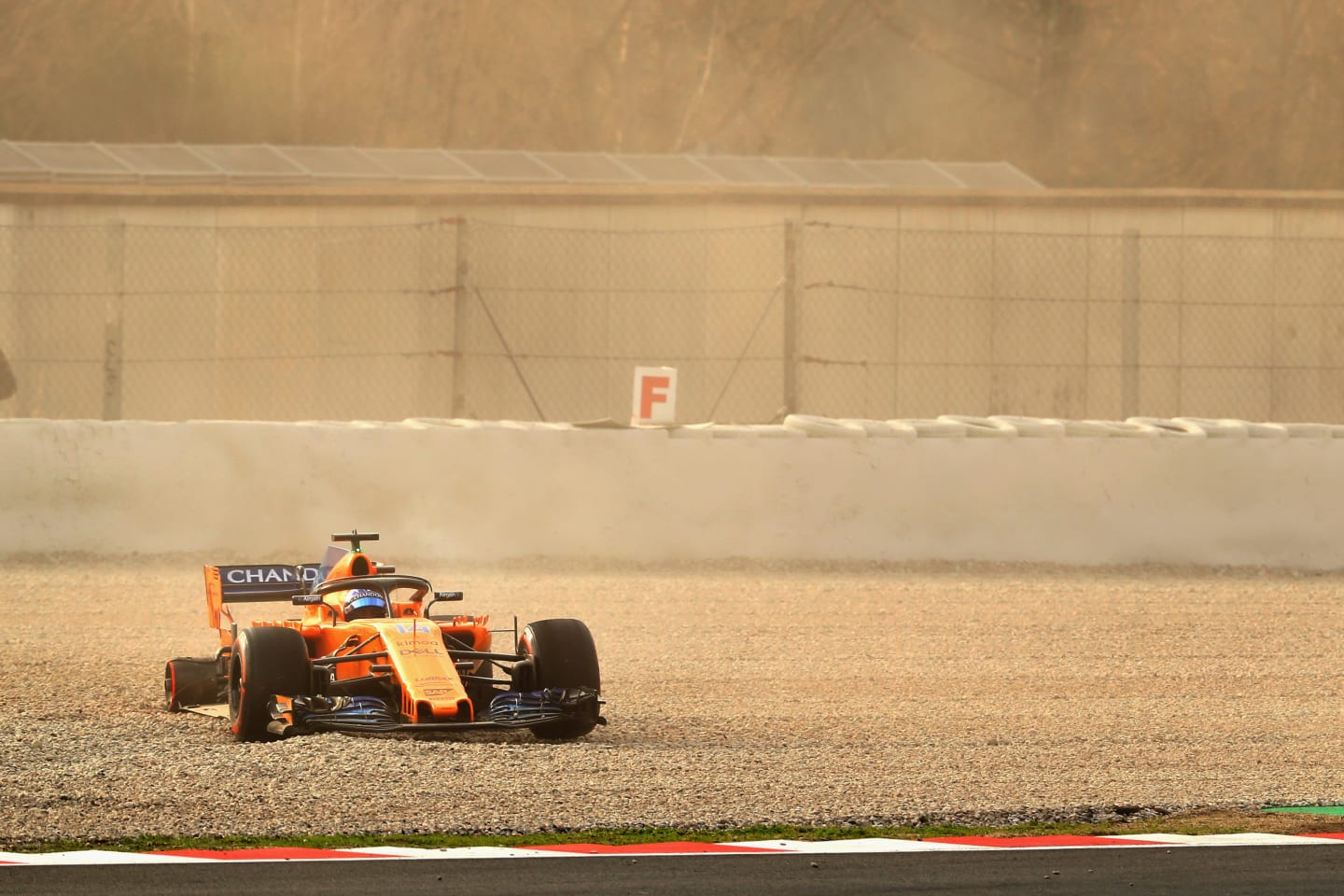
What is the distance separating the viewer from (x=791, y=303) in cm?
1253

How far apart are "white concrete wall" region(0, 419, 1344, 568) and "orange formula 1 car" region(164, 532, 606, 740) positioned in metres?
3.81

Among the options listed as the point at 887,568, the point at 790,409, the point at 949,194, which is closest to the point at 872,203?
the point at 949,194

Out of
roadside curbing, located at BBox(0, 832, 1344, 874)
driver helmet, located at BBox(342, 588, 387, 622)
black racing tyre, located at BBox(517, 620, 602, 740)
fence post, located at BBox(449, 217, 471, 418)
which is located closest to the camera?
roadside curbing, located at BBox(0, 832, 1344, 874)

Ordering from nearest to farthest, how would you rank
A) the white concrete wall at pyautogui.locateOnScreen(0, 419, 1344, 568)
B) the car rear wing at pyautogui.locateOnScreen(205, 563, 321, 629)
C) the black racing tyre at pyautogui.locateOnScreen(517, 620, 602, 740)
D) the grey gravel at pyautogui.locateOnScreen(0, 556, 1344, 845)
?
the grey gravel at pyautogui.locateOnScreen(0, 556, 1344, 845)
the black racing tyre at pyautogui.locateOnScreen(517, 620, 602, 740)
the car rear wing at pyautogui.locateOnScreen(205, 563, 321, 629)
the white concrete wall at pyautogui.locateOnScreen(0, 419, 1344, 568)

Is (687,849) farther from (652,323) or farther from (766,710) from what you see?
(652,323)

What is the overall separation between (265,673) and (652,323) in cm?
943

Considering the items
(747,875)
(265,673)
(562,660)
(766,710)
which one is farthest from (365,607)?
(747,875)

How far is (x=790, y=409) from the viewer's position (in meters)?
12.3

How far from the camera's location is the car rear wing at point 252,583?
734 centimetres

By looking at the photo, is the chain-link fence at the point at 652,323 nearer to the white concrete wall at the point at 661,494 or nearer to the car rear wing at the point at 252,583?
the white concrete wall at the point at 661,494

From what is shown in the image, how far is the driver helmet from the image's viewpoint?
22.7 ft

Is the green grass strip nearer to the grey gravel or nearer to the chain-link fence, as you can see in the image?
the grey gravel

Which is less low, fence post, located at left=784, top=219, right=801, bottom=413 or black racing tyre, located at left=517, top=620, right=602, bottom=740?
fence post, located at left=784, top=219, right=801, bottom=413

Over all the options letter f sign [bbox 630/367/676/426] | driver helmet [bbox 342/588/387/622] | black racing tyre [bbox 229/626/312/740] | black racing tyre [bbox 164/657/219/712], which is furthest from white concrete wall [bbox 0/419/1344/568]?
black racing tyre [bbox 229/626/312/740]
